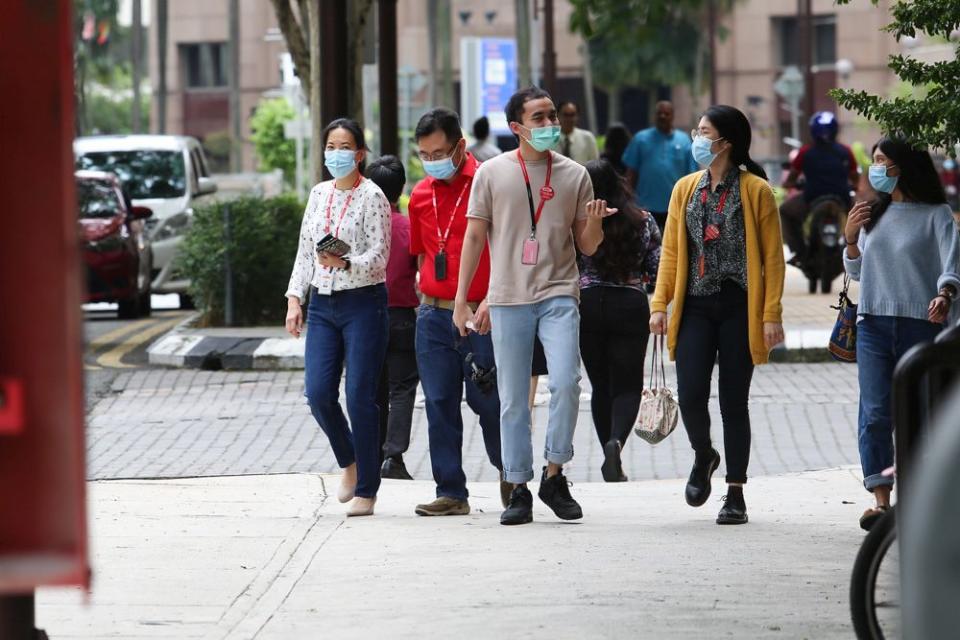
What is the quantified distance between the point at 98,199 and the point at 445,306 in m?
13.3

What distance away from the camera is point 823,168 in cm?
2097

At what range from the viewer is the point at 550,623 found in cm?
605

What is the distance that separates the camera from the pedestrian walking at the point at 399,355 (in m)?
9.91

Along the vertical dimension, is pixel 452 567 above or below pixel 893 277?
below

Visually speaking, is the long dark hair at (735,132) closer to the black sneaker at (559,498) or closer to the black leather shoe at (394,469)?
the black sneaker at (559,498)

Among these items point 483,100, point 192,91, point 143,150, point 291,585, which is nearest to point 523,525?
point 291,585

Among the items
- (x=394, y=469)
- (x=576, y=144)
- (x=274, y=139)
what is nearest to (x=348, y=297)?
(x=394, y=469)

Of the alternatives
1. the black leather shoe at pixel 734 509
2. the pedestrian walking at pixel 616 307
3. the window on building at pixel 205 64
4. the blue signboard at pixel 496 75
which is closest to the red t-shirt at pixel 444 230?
the black leather shoe at pixel 734 509

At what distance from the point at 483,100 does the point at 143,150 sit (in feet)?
76.8

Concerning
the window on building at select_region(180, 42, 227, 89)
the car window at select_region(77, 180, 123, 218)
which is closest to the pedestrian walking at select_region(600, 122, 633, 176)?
the car window at select_region(77, 180, 123, 218)

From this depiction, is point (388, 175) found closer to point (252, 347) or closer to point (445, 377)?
point (445, 377)

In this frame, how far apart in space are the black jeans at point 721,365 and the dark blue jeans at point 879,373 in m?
0.47

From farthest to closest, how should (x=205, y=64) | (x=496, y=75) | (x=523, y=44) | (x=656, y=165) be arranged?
(x=205, y=64)
(x=523, y=44)
(x=496, y=75)
(x=656, y=165)

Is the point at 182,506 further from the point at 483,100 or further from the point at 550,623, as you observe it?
the point at 483,100
